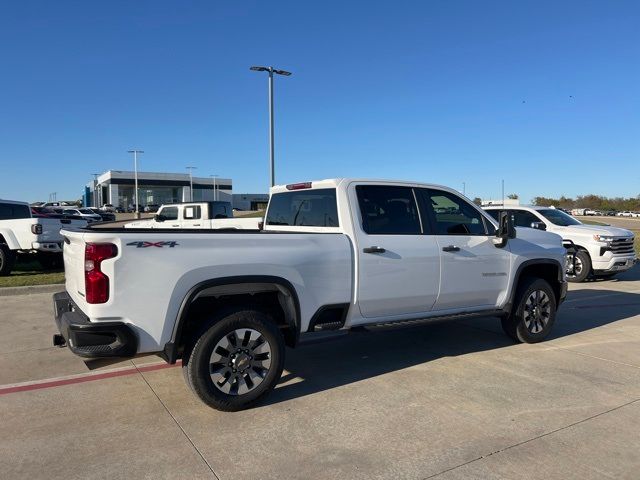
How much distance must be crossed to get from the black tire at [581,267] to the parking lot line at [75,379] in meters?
10.0

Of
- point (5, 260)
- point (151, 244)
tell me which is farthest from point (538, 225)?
point (5, 260)

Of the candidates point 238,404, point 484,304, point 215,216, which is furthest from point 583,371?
point 215,216

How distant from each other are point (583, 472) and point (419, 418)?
1.19m

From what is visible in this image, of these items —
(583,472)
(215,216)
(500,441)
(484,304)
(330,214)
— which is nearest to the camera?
(583,472)

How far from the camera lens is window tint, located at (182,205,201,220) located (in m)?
Result: 19.5

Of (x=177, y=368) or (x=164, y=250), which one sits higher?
(x=164, y=250)

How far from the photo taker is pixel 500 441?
12.1 ft

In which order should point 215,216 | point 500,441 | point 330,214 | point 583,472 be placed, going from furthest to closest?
1. point 215,216
2. point 330,214
3. point 500,441
4. point 583,472

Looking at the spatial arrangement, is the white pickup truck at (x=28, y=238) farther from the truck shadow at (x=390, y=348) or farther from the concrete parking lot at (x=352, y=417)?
the truck shadow at (x=390, y=348)

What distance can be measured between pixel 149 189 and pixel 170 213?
81769mm

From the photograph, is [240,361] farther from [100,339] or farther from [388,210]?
[388,210]

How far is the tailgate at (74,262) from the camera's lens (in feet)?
12.7

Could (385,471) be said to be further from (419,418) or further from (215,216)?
(215,216)

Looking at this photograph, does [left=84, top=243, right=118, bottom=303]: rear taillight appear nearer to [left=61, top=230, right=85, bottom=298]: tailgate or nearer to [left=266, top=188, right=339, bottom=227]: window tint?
[left=61, top=230, right=85, bottom=298]: tailgate
